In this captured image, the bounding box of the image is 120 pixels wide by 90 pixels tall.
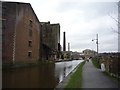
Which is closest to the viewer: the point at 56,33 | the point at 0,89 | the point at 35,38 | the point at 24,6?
the point at 0,89

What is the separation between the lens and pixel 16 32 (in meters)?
58.2

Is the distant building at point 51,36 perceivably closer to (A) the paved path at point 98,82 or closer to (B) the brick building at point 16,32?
(B) the brick building at point 16,32

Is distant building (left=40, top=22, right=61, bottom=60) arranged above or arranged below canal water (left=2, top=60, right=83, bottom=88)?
above

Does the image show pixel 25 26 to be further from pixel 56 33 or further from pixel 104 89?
pixel 56 33

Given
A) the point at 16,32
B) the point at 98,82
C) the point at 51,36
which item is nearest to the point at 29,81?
the point at 98,82

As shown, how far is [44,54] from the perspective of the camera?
8569cm

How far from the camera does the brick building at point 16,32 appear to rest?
56.0 m

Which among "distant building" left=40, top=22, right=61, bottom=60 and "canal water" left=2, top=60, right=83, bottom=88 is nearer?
"canal water" left=2, top=60, right=83, bottom=88

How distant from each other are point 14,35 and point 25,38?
17.5 feet

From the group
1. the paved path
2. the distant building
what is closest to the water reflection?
the paved path

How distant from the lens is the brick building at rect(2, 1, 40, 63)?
56.0 m

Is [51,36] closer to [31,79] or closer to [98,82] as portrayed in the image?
[31,79]

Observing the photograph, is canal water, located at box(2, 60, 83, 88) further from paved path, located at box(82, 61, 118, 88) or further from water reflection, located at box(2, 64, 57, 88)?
paved path, located at box(82, 61, 118, 88)

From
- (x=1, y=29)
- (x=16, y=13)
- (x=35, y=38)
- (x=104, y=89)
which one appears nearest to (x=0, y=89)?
(x=104, y=89)
